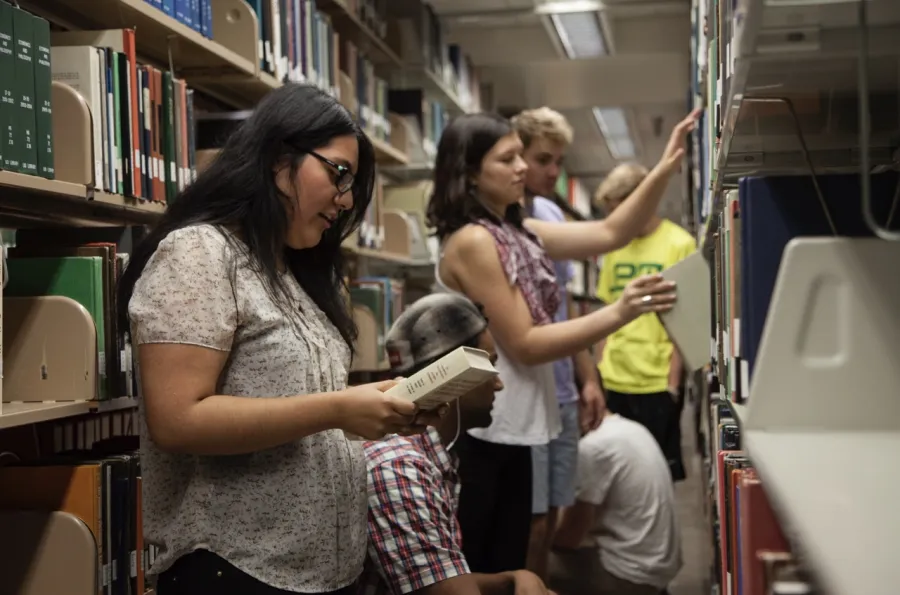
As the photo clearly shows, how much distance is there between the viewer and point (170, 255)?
134 centimetres

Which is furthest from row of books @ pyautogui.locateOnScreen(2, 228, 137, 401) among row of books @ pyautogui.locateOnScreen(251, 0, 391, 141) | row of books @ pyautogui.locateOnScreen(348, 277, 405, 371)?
row of books @ pyautogui.locateOnScreen(348, 277, 405, 371)

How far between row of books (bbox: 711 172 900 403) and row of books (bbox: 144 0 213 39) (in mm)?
1371

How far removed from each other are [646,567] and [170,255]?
2.48 meters

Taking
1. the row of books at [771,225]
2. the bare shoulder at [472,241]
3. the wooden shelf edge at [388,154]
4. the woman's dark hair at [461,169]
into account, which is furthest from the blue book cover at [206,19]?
the row of books at [771,225]

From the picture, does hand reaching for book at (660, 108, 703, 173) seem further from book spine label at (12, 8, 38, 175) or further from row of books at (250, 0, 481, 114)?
book spine label at (12, 8, 38, 175)

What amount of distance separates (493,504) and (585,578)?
5.29ft

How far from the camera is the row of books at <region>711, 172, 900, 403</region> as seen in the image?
112 cm

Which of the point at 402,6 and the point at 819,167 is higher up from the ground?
the point at 402,6

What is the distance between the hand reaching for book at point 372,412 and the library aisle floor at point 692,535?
218cm

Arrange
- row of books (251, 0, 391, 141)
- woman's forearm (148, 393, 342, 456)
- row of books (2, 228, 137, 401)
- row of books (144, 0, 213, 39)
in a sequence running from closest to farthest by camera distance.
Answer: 1. woman's forearm (148, 393, 342, 456)
2. row of books (2, 228, 137, 401)
3. row of books (144, 0, 213, 39)
4. row of books (251, 0, 391, 141)

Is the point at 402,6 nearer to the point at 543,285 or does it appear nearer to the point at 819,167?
the point at 543,285

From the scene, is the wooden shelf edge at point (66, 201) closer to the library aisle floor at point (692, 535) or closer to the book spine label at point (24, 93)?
the book spine label at point (24, 93)

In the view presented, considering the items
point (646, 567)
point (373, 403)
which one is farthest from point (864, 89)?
point (646, 567)

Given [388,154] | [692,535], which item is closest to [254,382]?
[388,154]
